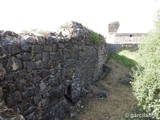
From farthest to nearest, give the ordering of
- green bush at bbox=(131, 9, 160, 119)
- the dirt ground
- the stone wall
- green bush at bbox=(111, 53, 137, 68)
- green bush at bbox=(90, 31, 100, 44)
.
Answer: green bush at bbox=(111, 53, 137, 68), green bush at bbox=(90, 31, 100, 44), the dirt ground, green bush at bbox=(131, 9, 160, 119), the stone wall

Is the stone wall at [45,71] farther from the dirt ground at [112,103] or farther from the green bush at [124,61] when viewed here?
the green bush at [124,61]

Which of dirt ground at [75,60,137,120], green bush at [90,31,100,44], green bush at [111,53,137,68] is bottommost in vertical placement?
dirt ground at [75,60,137,120]

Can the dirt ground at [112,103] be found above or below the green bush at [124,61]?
below

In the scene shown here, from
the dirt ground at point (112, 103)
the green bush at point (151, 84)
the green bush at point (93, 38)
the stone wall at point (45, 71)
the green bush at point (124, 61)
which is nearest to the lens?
the stone wall at point (45, 71)

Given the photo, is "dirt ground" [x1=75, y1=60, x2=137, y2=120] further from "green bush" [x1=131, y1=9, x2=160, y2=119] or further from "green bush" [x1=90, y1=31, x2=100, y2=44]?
"green bush" [x1=90, y1=31, x2=100, y2=44]

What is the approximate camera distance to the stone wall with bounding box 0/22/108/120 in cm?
636

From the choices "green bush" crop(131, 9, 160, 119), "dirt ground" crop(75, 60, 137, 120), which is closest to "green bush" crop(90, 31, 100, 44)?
"dirt ground" crop(75, 60, 137, 120)

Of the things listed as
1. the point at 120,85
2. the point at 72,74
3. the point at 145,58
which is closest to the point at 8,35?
the point at 72,74

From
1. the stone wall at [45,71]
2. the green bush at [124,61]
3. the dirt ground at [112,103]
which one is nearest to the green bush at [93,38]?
the stone wall at [45,71]

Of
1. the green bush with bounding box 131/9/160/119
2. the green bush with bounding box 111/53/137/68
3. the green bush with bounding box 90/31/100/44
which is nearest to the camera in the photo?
the green bush with bounding box 131/9/160/119

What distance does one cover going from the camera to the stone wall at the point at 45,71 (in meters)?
6.36

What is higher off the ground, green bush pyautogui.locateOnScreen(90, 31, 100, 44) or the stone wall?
green bush pyautogui.locateOnScreen(90, 31, 100, 44)

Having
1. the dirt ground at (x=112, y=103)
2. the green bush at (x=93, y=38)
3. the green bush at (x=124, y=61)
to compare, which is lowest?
the dirt ground at (x=112, y=103)

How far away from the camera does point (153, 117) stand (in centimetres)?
1005
